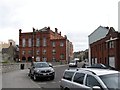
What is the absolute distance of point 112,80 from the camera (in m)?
10.0

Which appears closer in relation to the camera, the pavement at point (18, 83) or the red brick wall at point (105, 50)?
the pavement at point (18, 83)

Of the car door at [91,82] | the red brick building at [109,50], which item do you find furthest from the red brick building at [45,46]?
the car door at [91,82]

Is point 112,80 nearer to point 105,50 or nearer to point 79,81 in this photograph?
point 79,81

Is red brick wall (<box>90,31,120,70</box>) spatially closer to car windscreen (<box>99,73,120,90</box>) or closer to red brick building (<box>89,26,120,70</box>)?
red brick building (<box>89,26,120,70</box>)

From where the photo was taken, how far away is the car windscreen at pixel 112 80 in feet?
31.8

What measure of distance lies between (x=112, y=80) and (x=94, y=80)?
23.8 inches

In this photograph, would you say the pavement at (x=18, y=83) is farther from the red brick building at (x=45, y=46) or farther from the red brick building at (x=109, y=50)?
the red brick building at (x=45, y=46)

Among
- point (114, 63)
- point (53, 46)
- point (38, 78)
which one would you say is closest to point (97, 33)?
point (53, 46)

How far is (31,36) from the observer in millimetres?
118250

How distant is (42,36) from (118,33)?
65121 millimetres

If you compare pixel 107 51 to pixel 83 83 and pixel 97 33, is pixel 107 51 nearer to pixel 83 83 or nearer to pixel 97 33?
pixel 97 33

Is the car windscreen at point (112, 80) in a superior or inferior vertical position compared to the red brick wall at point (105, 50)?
inferior

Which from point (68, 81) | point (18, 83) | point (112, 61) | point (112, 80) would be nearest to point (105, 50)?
point (112, 61)

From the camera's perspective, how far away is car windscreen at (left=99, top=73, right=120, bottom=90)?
970cm
